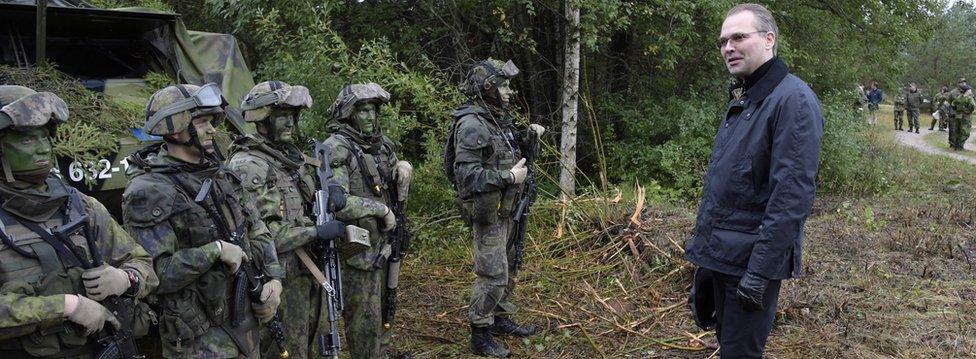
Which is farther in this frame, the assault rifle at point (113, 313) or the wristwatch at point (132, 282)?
the wristwatch at point (132, 282)

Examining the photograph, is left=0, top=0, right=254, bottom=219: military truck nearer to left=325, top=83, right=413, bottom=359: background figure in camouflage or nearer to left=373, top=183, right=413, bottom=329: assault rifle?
left=325, top=83, right=413, bottom=359: background figure in camouflage

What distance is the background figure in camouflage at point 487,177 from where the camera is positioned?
4.78m

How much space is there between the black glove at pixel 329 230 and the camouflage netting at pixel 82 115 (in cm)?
150

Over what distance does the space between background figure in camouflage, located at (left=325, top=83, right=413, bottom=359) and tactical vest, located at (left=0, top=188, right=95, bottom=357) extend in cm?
173

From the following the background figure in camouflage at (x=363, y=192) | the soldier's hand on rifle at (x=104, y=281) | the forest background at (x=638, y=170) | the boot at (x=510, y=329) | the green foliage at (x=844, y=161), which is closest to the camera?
the soldier's hand on rifle at (x=104, y=281)

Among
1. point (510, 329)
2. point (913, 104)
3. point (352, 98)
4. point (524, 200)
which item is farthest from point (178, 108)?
point (913, 104)

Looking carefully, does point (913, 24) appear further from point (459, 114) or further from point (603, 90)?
point (459, 114)

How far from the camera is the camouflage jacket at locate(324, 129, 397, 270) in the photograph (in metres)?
4.15

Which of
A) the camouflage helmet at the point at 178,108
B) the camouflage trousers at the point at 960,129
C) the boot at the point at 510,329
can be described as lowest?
the camouflage trousers at the point at 960,129

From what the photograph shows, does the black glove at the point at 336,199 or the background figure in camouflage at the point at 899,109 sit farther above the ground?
the black glove at the point at 336,199

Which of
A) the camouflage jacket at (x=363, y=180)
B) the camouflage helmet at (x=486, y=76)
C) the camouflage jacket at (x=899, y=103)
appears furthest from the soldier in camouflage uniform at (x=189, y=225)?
the camouflage jacket at (x=899, y=103)

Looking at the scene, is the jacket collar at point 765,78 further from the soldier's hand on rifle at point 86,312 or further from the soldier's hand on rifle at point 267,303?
the soldier's hand on rifle at point 86,312

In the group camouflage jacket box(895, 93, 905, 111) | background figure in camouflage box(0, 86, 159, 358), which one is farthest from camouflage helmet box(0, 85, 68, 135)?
camouflage jacket box(895, 93, 905, 111)

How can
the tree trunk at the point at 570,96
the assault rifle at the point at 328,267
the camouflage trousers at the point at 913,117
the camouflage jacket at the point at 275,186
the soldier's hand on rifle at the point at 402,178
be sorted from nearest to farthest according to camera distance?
the camouflage jacket at the point at 275,186, the assault rifle at the point at 328,267, the soldier's hand on rifle at the point at 402,178, the tree trunk at the point at 570,96, the camouflage trousers at the point at 913,117
